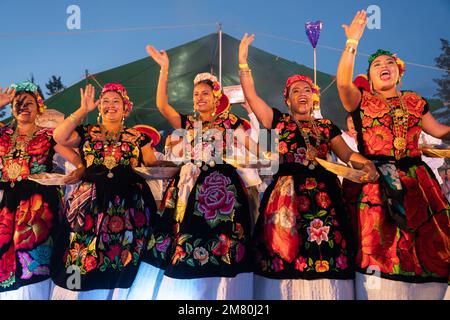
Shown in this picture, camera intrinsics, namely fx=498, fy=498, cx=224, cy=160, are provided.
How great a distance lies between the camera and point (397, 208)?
296cm

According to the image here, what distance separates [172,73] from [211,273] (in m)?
6.22

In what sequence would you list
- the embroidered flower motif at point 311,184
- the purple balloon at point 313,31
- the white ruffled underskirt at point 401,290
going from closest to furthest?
the white ruffled underskirt at point 401,290, the embroidered flower motif at point 311,184, the purple balloon at point 313,31

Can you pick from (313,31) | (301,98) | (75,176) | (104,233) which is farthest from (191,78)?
(104,233)

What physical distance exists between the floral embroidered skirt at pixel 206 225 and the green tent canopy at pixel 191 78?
517 centimetres

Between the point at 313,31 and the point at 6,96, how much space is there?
4.11 m

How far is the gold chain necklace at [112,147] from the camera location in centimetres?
351

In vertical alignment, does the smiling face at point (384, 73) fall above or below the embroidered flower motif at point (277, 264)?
above

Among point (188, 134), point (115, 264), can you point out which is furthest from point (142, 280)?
point (188, 134)

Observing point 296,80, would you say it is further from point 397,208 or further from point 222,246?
point 222,246

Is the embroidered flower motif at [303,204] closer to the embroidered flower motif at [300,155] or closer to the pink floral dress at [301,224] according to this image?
the pink floral dress at [301,224]

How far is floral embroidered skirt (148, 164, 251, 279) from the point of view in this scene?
3031 mm

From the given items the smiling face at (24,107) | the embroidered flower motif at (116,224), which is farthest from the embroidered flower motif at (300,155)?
the smiling face at (24,107)

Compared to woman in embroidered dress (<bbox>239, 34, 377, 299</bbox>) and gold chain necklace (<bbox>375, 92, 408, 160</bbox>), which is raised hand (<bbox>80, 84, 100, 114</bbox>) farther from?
gold chain necklace (<bbox>375, 92, 408, 160</bbox>)
